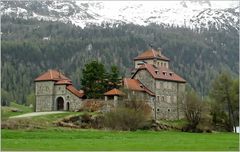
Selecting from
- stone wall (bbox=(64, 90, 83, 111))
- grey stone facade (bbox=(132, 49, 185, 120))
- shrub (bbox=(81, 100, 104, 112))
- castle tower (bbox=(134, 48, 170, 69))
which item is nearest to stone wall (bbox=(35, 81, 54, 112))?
stone wall (bbox=(64, 90, 83, 111))

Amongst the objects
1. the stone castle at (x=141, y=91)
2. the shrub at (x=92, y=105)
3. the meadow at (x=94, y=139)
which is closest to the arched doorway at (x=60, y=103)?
the stone castle at (x=141, y=91)

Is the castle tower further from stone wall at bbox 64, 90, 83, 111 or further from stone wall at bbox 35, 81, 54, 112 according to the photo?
stone wall at bbox 35, 81, 54, 112

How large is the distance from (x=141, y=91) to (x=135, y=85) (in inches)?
62.0

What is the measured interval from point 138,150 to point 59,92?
6170cm

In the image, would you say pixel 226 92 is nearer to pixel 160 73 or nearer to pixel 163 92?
pixel 163 92

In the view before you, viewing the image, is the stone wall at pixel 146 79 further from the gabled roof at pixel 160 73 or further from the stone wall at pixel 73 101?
the stone wall at pixel 73 101

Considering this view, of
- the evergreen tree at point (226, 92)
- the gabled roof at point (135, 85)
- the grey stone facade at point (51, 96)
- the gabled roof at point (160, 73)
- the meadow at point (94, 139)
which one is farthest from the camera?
the gabled roof at point (160, 73)

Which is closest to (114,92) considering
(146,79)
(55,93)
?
(146,79)

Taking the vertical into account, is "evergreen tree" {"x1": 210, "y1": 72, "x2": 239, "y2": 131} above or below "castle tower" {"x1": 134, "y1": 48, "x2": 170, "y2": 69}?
below

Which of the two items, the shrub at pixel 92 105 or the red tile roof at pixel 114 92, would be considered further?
the red tile roof at pixel 114 92

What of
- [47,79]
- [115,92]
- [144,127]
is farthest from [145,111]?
[47,79]

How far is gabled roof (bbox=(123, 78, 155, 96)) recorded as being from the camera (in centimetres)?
10025

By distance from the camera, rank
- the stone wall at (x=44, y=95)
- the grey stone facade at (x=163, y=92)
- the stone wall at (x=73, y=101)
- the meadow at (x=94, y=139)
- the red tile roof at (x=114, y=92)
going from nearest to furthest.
Answer: 1. the meadow at (x=94, y=139)
2. the red tile roof at (x=114, y=92)
3. the stone wall at (x=73, y=101)
4. the stone wall at (x=44, y=95)
5. the grey stone facade at (x=163, y=92)

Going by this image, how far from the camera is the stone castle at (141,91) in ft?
332
